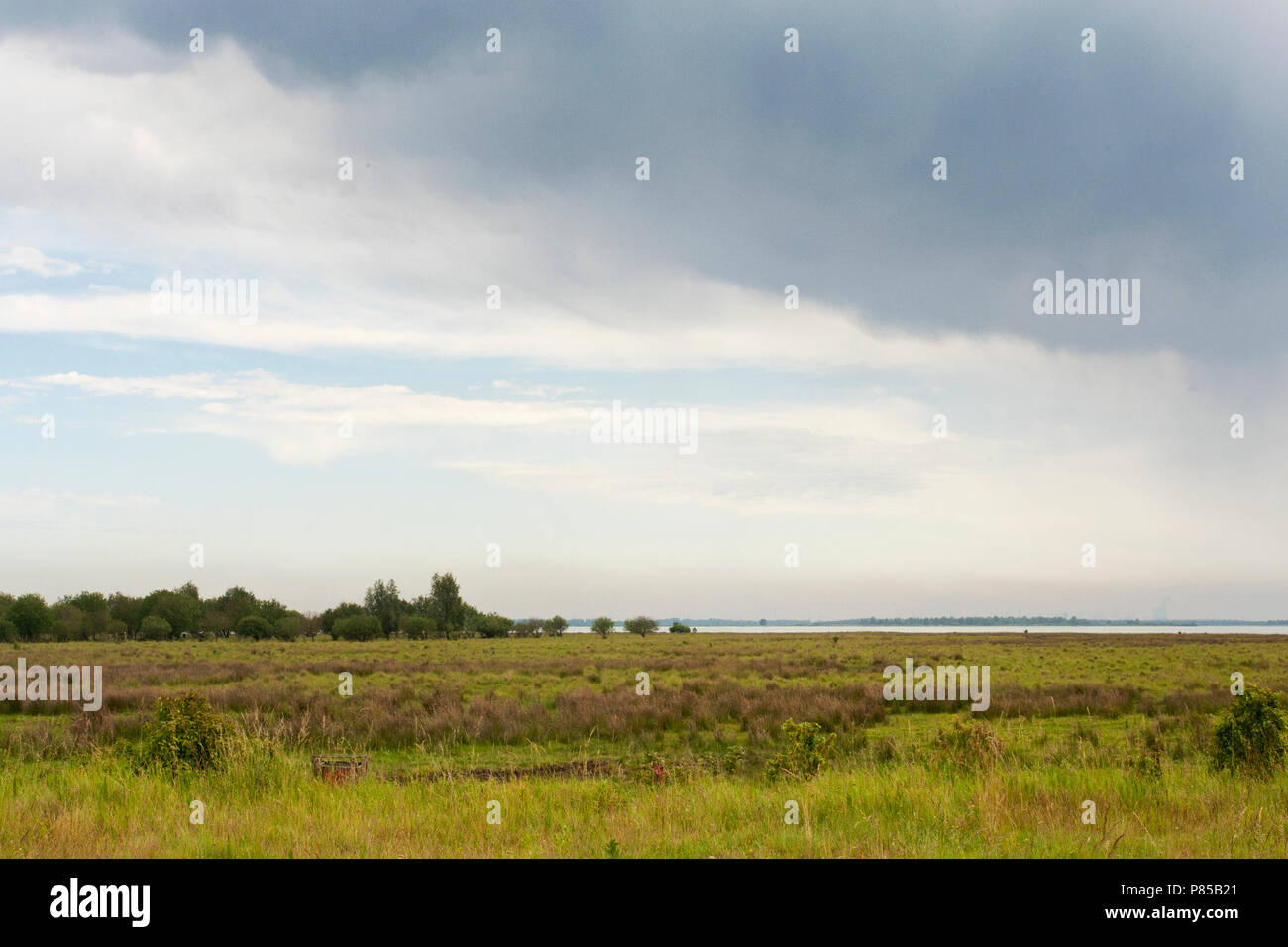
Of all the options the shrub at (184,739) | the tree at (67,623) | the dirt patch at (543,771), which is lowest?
the tree at (67,623)

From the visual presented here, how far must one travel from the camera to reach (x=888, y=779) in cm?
935

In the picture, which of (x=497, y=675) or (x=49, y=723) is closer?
(x=49, y=723)

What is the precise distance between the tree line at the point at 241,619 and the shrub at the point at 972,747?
370 feet

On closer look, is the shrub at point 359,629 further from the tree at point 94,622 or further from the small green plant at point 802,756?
the small green plant at point 802,756

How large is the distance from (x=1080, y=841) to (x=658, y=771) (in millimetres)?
6103

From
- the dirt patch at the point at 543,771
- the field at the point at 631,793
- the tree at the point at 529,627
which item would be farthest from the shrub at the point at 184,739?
the tree at the point at 529,627

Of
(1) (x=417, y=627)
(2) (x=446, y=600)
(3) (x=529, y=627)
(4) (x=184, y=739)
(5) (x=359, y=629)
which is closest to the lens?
(4) (x=184, y=739)

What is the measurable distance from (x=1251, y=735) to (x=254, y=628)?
121091 millimetres

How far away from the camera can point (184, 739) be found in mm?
11273

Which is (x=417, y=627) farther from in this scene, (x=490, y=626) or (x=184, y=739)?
(x=184, y=739)

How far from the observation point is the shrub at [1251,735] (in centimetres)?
1075

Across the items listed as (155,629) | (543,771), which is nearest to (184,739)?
(543,771)
